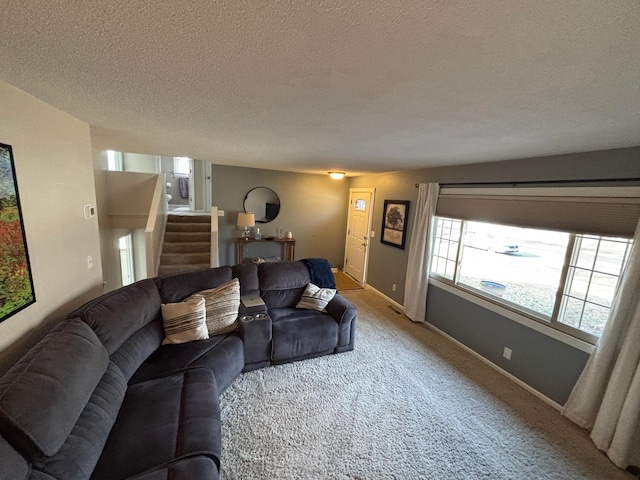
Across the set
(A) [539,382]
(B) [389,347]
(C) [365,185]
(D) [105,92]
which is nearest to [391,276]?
(B) [389,347]

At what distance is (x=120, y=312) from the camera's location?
6.24ft

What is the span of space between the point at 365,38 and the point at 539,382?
128 inches

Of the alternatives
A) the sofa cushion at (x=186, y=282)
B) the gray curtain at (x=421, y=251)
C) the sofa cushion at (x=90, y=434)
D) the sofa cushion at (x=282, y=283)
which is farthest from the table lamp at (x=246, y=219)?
the sofa cushion at (x=90, y=434)

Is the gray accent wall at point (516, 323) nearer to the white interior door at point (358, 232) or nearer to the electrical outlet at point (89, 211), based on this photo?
the white interior door at point (358, 232)

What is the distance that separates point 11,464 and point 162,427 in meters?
0.60

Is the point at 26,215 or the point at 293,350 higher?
the point at 26,215

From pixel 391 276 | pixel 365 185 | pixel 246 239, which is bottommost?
pixel 391 276

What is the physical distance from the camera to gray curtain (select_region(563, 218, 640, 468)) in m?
1.78

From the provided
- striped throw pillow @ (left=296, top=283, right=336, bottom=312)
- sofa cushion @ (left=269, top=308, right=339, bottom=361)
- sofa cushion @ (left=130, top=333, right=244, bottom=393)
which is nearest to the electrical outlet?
sofa cushion @ (left=130, top=333, right=244, bottom=393)

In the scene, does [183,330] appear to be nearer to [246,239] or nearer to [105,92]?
[105,92]

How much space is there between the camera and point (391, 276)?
180 inches

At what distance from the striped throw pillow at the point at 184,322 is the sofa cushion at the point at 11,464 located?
4.11ft

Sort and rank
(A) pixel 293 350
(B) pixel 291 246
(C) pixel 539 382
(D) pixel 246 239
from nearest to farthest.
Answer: (C) pixel 539 382, (A) pixel 293 350, (D) pixel 246 239, (B) pixel 291 246

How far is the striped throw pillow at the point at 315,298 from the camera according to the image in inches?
122
